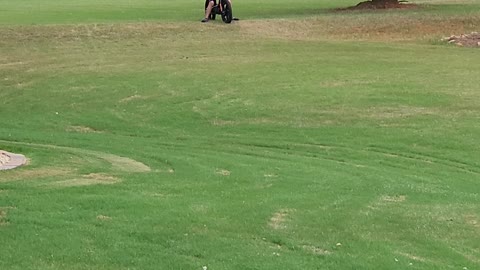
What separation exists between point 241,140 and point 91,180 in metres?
6.65

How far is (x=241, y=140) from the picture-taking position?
18.8 meters

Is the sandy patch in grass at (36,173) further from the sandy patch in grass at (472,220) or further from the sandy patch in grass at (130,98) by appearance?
the sandy patch in grass at (130,98)

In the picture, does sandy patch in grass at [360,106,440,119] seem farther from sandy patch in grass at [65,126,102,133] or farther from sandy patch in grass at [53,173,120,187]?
sandy patch in grass at [53,173,120,187]

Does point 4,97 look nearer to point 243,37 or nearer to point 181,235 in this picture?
point 243,37

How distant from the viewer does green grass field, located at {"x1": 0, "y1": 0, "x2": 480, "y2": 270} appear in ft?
30.8

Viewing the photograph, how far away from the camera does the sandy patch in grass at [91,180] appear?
12038mm

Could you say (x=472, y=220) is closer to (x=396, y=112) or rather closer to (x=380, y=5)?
(x=396, y=112)

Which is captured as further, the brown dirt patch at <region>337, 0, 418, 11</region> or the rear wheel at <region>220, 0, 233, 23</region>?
the brown dirt patch at <region>337, 0, 418, 11</region>

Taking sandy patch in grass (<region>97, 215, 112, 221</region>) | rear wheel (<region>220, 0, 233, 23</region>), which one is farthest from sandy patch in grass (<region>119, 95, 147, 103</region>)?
sandy patch in grass (<region>97, 215, 112, 221</region>)

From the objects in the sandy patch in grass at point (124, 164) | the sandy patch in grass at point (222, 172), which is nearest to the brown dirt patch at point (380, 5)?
the sandy patch in grass at point (124, 164)

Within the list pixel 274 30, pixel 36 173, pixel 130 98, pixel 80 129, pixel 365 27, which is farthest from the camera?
pixel 365 27

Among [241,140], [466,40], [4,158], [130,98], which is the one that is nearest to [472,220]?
[4,158]

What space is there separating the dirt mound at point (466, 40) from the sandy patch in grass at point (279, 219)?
21.0 m

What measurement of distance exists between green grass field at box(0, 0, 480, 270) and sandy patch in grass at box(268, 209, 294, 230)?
2cm
